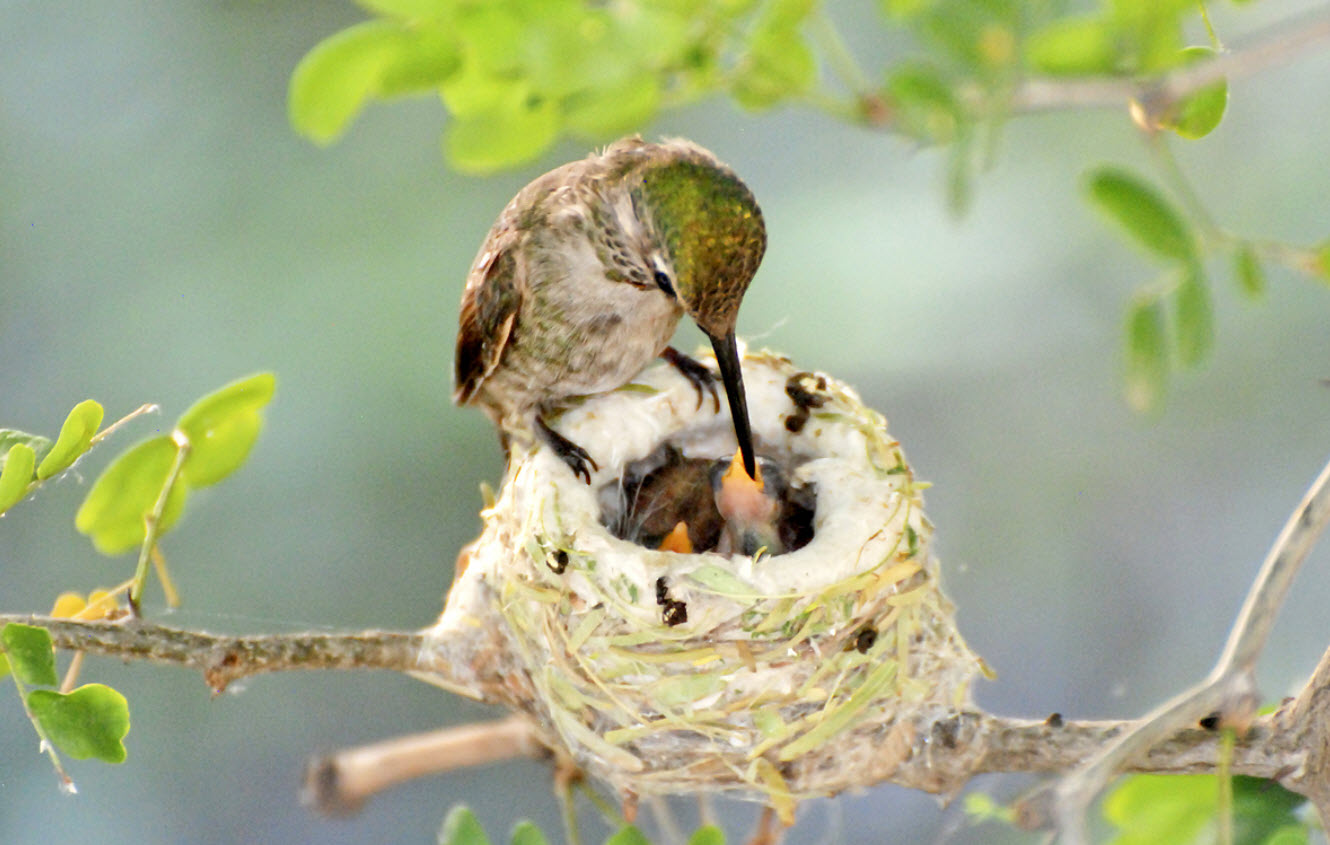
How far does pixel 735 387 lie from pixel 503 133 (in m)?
0.74

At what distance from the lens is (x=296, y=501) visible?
8.57 feet

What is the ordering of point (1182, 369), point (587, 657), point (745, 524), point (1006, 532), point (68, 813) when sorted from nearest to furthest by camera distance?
point (1182, 369), point (587, 657), point (745, 524), point (68, 813), point (1006, 532)

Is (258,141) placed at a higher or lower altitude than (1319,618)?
higher

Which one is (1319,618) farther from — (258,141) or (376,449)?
(258,141)

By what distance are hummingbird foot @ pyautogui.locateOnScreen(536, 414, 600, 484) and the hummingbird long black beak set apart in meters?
0.22

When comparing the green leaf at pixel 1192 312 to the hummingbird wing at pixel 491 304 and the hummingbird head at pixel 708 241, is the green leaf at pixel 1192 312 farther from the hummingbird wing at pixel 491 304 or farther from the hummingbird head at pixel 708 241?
the hummingbird wing at pixel 491 304

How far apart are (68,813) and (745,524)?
1.71 metres

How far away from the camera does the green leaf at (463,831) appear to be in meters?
1.07

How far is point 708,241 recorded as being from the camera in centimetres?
125

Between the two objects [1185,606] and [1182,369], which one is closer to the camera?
[1182,369]

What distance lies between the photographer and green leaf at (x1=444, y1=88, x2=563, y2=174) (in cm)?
65

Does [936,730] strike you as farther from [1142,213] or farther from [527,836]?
[1142,213]

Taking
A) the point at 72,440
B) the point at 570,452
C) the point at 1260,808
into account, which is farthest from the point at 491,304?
the point at 1260,808

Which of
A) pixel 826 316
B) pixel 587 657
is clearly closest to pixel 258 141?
pixel 826 316
